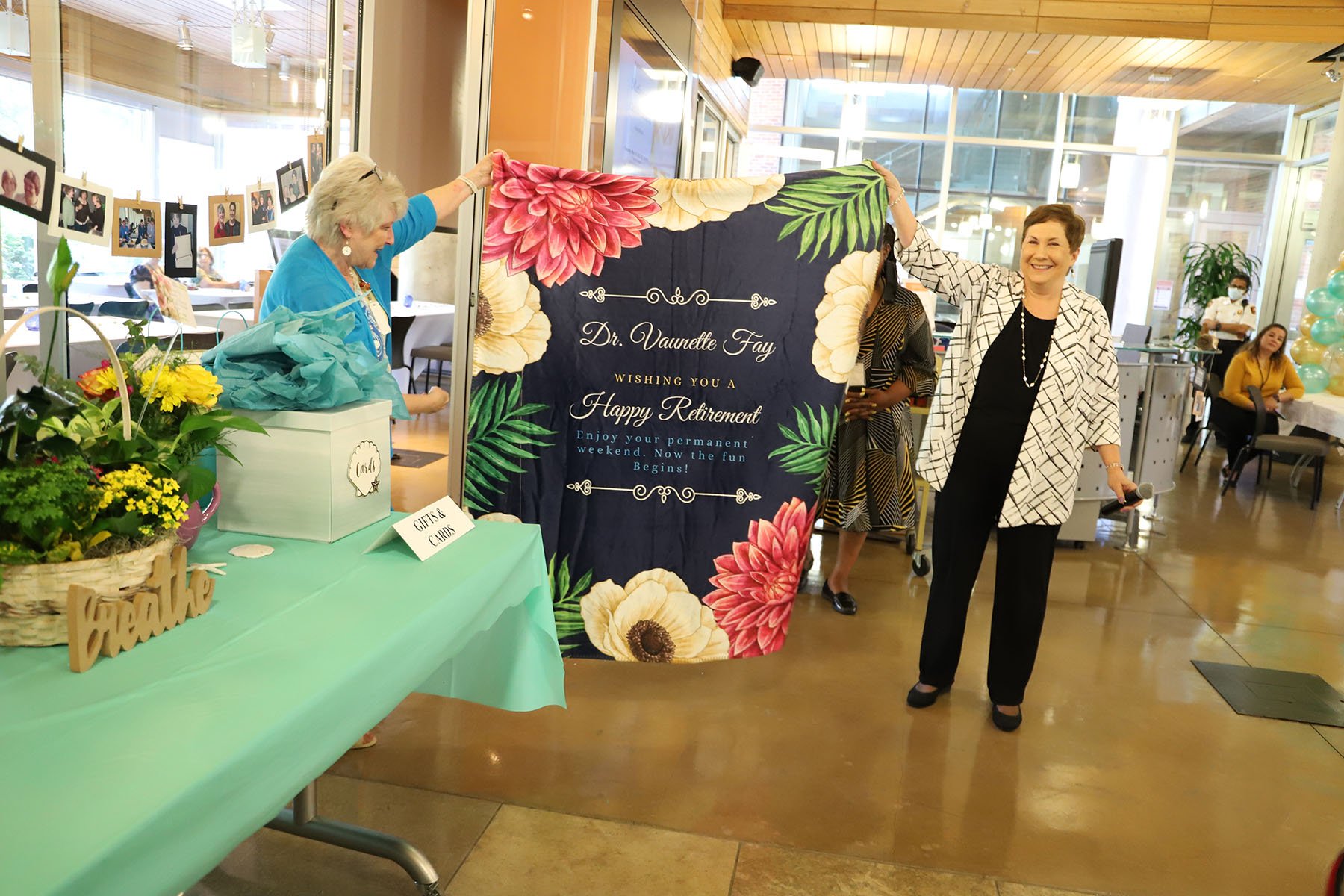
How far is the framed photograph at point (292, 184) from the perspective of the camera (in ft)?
9.93

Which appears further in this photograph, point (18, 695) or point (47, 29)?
point (47, 29)

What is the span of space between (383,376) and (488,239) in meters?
0.87

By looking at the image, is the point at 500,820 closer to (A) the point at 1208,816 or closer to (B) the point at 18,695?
(B) the point at 18,695

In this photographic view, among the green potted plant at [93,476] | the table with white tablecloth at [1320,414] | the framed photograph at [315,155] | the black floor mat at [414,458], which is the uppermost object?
the framed photograph at [315,155]

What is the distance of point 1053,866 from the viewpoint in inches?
91.7

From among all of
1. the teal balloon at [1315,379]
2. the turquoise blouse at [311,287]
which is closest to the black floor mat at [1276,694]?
the turquoise blouse at [311,287]

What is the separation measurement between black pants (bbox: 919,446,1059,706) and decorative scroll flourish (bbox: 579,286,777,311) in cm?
82

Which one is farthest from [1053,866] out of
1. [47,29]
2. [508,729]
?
[47,29]

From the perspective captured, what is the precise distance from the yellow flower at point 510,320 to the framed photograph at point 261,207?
0.79m

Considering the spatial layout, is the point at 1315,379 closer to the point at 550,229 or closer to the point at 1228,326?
the point at 1228,326

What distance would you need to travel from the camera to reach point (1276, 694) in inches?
137

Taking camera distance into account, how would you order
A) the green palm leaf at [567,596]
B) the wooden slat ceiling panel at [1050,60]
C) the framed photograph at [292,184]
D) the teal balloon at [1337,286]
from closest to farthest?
the green palm leaf at [567,596] → the framed photograph at [292,184] → the teal balloon at [1337,286] → the wooden slat ceiling panel at [1050,60]

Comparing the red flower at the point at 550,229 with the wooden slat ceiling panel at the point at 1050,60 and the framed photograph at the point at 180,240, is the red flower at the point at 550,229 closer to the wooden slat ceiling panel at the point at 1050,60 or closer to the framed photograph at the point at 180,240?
the framed photograph at the point at 180,240

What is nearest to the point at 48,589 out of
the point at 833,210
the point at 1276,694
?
the point at 833,210
